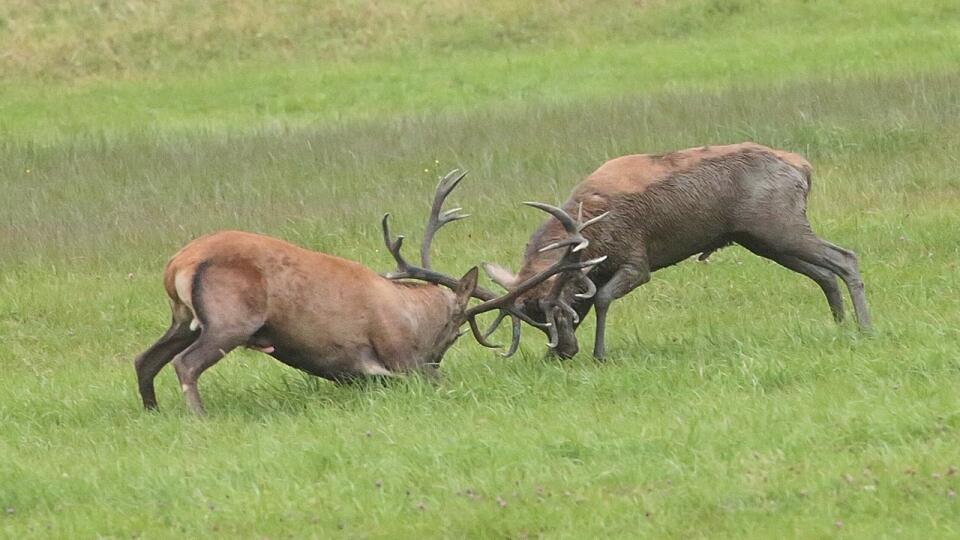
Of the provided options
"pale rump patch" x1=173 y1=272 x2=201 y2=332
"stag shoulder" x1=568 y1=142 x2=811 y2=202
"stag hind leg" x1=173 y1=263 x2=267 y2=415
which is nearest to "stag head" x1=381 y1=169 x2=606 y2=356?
"stag shoulder" x1=568 y1=142 x2=811 y2=202

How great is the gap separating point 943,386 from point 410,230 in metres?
7.39

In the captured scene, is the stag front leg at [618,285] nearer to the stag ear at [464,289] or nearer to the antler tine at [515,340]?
the antler tine at [515,340]

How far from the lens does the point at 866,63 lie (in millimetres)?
26344

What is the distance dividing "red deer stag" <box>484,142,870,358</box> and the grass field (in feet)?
1.32

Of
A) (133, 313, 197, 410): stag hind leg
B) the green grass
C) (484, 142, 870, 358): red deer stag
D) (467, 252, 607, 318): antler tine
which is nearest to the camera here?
(133, 313, 197, 410): stag hind leg

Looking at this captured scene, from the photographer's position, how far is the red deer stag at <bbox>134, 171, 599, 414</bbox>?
29.7ft

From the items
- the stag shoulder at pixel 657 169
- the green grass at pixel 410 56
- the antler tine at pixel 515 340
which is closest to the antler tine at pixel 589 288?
the antler tine at pixel 515 340

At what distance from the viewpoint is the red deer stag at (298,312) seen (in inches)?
356

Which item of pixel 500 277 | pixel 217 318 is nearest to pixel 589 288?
pixel 500 277

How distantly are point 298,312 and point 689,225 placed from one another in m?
2.48

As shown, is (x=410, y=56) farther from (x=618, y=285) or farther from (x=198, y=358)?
(x=198, y=358)

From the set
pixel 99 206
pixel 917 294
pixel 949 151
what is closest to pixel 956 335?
pixel 917 294

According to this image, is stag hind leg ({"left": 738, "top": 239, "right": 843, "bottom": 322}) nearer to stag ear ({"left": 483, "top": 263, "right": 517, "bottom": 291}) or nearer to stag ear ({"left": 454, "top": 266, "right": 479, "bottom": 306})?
stag ear ({"left": 483, "top": 263, "right": 517, "bottom": 291})

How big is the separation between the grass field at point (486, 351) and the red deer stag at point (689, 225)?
40 centimetres
